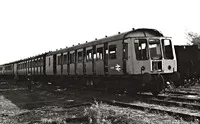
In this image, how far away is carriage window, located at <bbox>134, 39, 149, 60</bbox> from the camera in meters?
11.5

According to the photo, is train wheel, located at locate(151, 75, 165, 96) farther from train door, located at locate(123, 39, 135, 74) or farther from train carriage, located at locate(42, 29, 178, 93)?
train door, located at locate(123, 39, 135, 74)

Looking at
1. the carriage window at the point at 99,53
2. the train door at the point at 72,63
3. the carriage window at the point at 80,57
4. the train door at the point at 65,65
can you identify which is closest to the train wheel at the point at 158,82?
the carriage window at the point at 99,53

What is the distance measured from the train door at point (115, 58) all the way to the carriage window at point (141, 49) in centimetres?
83

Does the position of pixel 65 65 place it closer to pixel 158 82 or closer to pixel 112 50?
pixel 112 50

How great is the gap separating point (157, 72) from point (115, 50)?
2.43 metres

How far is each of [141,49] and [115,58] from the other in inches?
58.6

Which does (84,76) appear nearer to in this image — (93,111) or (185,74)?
(185,74)

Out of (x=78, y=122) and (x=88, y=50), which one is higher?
(x=88, y=50)

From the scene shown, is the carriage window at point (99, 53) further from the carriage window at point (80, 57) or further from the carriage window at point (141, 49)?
the carriage window at point (141, 49)

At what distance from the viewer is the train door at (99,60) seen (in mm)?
13672

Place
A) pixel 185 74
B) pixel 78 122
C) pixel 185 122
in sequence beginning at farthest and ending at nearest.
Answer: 1. pixel 185 74
2. pixel 78 122
3. pixel 185 122

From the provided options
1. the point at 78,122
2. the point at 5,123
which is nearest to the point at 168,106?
the point at 78,122

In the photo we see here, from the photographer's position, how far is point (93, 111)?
24.5 feet

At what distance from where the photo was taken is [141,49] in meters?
11.8
